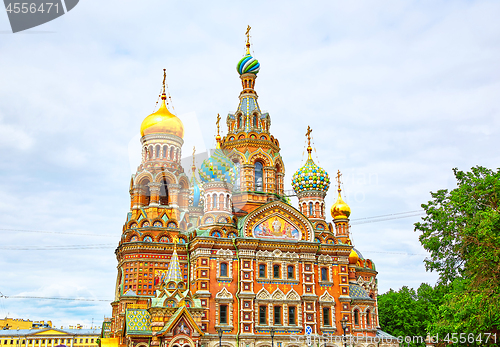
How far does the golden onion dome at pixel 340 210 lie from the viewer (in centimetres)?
4153

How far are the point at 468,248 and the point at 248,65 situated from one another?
24458 mm

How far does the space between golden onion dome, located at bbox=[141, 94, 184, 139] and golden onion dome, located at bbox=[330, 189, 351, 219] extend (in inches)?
533

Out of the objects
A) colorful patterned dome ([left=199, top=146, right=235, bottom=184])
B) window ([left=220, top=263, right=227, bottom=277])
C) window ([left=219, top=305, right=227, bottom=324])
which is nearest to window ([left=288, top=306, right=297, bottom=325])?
window ([left=219, top=305, right=227, bottom=324])

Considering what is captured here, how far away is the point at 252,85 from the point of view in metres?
41.6

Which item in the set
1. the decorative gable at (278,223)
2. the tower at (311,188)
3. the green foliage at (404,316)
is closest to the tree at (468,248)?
the decorative gable at (278,223)

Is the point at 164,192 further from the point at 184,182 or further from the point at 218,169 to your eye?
the point at 218,169

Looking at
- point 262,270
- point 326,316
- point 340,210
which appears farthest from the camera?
point 340,210

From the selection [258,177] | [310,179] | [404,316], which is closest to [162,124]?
[258,177]

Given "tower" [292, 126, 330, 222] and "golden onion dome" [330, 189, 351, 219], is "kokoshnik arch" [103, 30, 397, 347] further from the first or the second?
"golden onion dome" [330, 189, 351, 219]

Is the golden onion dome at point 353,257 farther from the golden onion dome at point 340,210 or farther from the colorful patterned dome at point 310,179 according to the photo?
the colorful patterned dome at point 310,179

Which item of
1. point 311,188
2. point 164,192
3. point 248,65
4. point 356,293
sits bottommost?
point 356,293

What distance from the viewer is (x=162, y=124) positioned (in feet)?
126

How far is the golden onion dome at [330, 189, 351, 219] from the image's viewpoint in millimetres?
41531

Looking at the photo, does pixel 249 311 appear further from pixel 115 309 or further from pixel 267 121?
pixel 267 121
